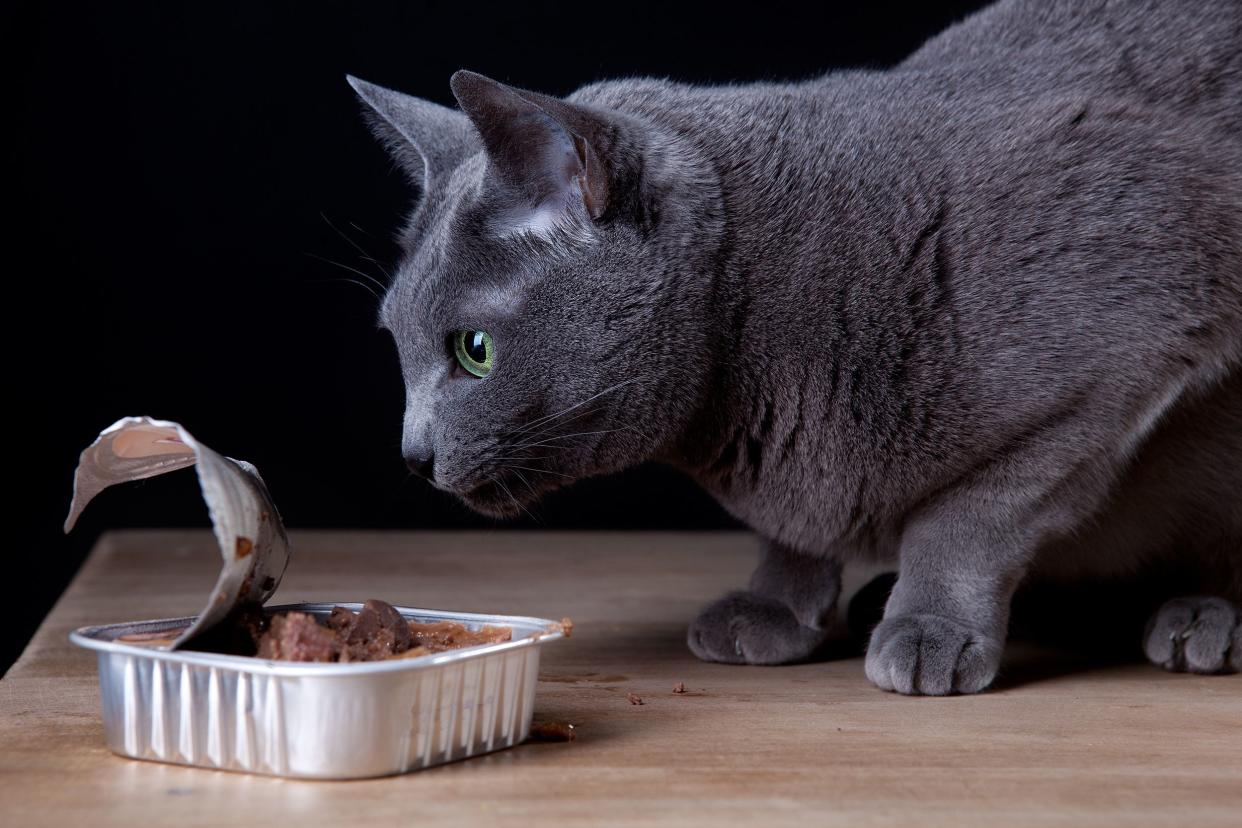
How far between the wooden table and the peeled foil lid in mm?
145

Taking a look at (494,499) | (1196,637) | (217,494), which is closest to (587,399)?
(494,499)

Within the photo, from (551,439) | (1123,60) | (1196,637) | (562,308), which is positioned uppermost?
(1123,60)

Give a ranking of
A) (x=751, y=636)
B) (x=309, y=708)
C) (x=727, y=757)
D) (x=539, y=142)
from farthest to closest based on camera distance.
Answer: (x=751, y=636), (x=539, y=142), (x=727, y=757), (x=309, y=708)

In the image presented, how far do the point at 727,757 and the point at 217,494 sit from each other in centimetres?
45

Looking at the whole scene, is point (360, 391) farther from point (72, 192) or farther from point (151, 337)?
point (72, 192)

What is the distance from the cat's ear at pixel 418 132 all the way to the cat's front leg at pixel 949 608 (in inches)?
24.5

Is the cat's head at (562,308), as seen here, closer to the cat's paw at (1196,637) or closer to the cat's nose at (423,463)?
the cat's nose at (423,463)

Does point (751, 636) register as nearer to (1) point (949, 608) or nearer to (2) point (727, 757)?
(1) point (949, 608)

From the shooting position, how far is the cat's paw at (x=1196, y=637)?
1.48 metres

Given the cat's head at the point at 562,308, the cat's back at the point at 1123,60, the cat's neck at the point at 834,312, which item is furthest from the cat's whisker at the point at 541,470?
the cat's back at the point at 1123,60

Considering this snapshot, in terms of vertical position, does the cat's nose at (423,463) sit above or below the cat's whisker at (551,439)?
below

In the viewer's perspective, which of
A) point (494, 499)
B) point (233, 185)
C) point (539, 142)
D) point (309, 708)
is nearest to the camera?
point (309, 708)

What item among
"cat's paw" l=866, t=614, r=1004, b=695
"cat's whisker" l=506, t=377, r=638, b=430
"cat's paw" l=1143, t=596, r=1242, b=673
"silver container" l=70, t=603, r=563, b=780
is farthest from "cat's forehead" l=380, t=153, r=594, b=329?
"cat's paw" l=1143, t=596, r=1242, b=673

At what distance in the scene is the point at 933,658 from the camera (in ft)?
4.49
